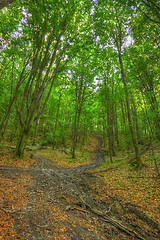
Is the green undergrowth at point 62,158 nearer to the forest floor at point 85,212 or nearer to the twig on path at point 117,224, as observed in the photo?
the forest floor at point 85,212

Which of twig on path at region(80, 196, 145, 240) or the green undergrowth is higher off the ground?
the green undergrowth

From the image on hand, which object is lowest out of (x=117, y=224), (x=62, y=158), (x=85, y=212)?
(x=117, y=224)

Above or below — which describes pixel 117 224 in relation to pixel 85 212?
below

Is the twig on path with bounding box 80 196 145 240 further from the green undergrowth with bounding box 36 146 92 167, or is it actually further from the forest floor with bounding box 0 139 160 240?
the green undergrowth with bounding box 36 146 92 167

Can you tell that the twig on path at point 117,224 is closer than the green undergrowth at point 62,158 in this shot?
Yes

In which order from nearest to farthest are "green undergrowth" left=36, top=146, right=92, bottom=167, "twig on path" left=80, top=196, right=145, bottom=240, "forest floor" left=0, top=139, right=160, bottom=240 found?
1. "forest floor" left=0, top=139, right=160, bottom=240
2. "twig on path" left=80, top=196, right=145, bottom=240
3. "green undergrowth" left=36, top=146, right=92, bottom=167

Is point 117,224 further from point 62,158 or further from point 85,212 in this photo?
point 62,158

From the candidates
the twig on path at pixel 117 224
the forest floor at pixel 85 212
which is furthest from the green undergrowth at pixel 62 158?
the twig on path at pixel 117 224

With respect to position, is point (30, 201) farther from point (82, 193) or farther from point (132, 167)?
point (132, 167)

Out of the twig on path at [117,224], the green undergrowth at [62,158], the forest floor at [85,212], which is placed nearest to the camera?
the forest floor at [85,212]

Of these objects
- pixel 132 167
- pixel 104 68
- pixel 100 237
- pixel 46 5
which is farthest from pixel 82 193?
pixel 104 68

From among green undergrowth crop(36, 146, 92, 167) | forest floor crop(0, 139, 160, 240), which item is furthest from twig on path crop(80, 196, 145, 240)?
green undergrowth crop(36, 146, 92, 167)

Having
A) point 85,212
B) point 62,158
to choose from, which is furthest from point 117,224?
point 62,158

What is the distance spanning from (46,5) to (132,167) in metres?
13.8
